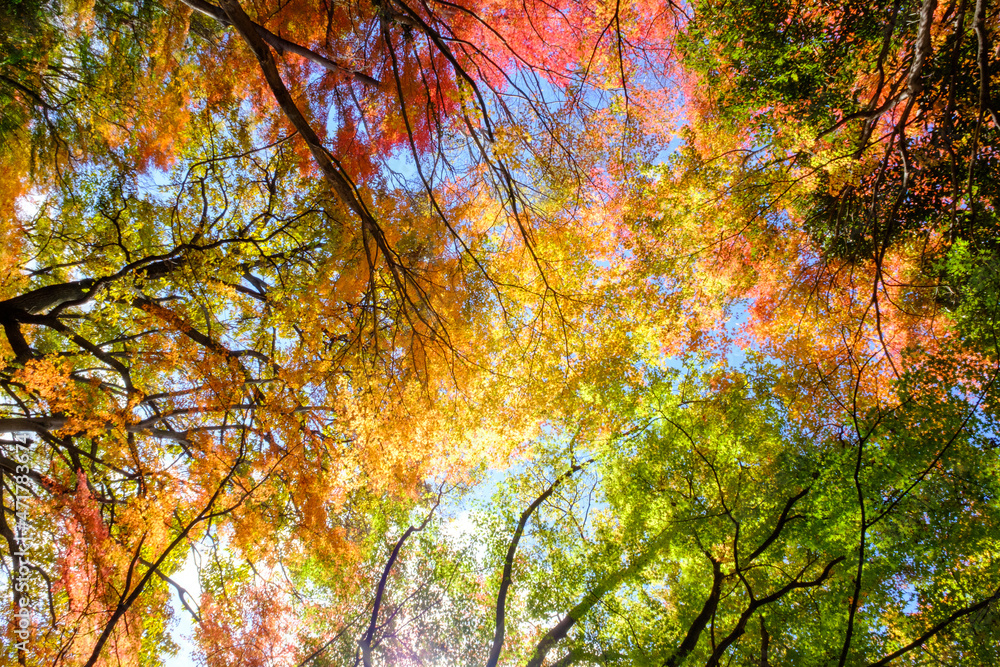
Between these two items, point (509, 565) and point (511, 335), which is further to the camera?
point (509, 565)

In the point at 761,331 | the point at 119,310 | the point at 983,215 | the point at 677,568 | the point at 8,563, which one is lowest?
the point at 8,563

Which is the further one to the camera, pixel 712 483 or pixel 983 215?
pixel 712 483

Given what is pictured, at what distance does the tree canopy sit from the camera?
5.11 metres

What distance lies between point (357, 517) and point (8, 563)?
5.43 metres

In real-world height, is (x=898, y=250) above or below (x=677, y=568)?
above

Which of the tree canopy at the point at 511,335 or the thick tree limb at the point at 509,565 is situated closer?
the tree canopy at the point at 511,335

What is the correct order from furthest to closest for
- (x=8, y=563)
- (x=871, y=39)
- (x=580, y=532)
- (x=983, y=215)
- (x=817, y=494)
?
1. (x=580, y=532)
2. (x=8, y=563)
3. (x=817, y=494)
4. (x=871, y=39)
5. (x=983, y=215)

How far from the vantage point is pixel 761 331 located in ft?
31.2

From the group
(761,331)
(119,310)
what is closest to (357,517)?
(119,310)

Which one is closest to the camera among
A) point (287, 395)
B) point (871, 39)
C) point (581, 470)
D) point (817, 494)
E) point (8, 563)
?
point (871, 39)

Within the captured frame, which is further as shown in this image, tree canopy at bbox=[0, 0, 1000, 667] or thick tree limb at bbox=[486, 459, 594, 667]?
thick tree limb at bbox=[486, 459, 594, 667]

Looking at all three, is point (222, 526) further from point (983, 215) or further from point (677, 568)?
point (983, 215)

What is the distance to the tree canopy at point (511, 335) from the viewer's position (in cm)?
511

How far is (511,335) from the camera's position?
4.84 metres
